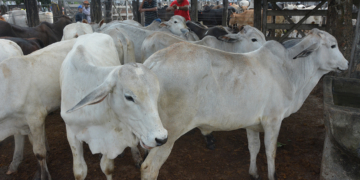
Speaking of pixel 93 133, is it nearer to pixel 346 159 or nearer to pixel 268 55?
pixel 268 55

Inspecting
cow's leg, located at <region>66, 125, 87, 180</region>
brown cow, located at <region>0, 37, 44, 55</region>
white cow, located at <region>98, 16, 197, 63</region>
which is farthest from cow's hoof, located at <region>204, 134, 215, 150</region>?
brown cow, located at <region>0, 37, 44, 55</region>

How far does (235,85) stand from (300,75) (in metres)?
0.98

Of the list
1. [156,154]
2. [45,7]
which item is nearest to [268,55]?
[156,154]

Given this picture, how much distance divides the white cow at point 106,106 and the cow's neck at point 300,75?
1791 mm

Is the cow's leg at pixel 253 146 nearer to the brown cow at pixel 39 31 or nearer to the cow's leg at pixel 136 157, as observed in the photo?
the cow's leg at pixel 136 157

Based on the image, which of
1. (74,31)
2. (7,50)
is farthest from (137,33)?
(7,50)

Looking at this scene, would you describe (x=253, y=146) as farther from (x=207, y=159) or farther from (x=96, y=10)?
(x=96, y=10)

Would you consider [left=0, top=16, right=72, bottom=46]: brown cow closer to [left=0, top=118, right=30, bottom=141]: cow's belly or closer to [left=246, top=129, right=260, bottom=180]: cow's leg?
[left=0, top=118, right=30, bottom=141]: cow's belly

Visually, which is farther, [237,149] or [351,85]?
[237,149]

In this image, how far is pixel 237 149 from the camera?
4.09 meters

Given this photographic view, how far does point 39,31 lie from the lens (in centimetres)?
748

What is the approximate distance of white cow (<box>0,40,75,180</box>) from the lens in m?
3.02

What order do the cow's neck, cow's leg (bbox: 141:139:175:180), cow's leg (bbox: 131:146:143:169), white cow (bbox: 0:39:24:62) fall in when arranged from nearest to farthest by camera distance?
cow's leg (bbox: 141:139:175:180) < the cow's neck < cow's leg (bbox: 131:146:143:169) < white cow (bbox: 0:39:24:62)

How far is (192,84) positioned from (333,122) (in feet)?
4.19
